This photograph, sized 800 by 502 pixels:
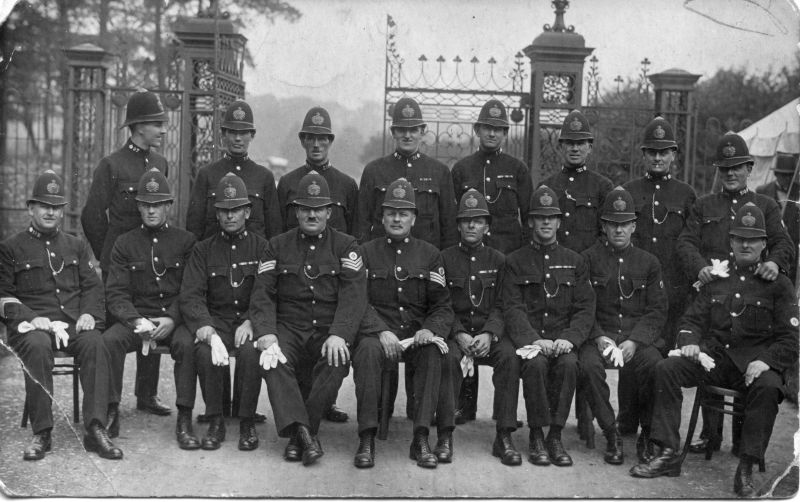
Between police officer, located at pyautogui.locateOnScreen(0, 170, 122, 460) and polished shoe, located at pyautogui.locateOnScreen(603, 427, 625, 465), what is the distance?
9.99 feet

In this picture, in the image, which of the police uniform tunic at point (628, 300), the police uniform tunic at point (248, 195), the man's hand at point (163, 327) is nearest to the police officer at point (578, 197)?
the police uniform tunic at point (628, 300)

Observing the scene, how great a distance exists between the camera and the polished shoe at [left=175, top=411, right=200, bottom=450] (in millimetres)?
5173

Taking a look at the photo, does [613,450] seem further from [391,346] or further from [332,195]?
[332,195]

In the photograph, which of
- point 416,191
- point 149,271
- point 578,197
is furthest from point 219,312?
point 578,197

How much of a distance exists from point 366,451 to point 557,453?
120cm

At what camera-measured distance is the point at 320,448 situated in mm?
5070

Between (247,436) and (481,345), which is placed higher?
(481,345)

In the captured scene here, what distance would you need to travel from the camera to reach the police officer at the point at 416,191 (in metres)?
6.09

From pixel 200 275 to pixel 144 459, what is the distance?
1265mm

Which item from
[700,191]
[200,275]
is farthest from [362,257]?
[700,191]

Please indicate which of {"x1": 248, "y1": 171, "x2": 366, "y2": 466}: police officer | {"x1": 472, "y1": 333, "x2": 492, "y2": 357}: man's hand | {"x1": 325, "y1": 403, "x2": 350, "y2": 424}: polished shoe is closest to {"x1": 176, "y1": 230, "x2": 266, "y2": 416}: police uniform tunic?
{"x1": 248, "y1": 171, "x2": 366, "y2": 466}: police officer

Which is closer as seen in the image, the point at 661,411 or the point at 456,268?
the point at 661,411

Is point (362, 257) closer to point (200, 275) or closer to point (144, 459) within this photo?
point (200, 275)

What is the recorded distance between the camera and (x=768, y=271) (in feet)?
17.2
